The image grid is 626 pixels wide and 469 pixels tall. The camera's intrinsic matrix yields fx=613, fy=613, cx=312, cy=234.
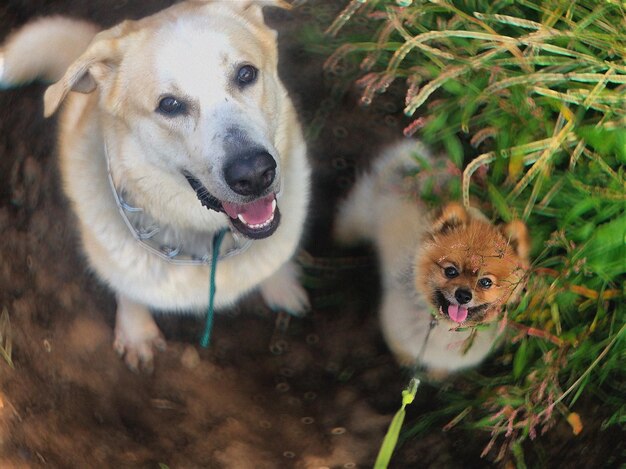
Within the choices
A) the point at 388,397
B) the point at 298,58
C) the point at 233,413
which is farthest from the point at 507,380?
the point at 298,58

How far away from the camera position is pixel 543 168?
134 centimetres

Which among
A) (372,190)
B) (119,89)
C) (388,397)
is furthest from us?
(372,190)

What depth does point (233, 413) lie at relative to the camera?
1.69 m

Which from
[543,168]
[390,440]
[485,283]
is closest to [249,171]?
[485,283]

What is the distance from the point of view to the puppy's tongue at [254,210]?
4.40 feet

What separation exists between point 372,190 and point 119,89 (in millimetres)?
790

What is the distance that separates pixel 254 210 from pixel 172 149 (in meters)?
0.22

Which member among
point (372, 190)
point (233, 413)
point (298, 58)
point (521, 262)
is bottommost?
point (233, 413)

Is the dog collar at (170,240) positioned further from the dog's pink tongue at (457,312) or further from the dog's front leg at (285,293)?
the dog's pink tongue at (457,312)

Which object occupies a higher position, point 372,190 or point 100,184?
point 100,184

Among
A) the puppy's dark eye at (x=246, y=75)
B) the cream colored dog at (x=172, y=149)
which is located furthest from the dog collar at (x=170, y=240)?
the puppy's dark eye at (x=246, y=75)

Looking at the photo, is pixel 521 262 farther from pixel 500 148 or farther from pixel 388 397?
pixel 388 397

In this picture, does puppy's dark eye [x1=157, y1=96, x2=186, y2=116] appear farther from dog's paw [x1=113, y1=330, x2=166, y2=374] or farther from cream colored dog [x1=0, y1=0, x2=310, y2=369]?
dog's paw [x1=113, y1=330, x2=166, y2=374]

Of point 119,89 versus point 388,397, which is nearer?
point 119,89
